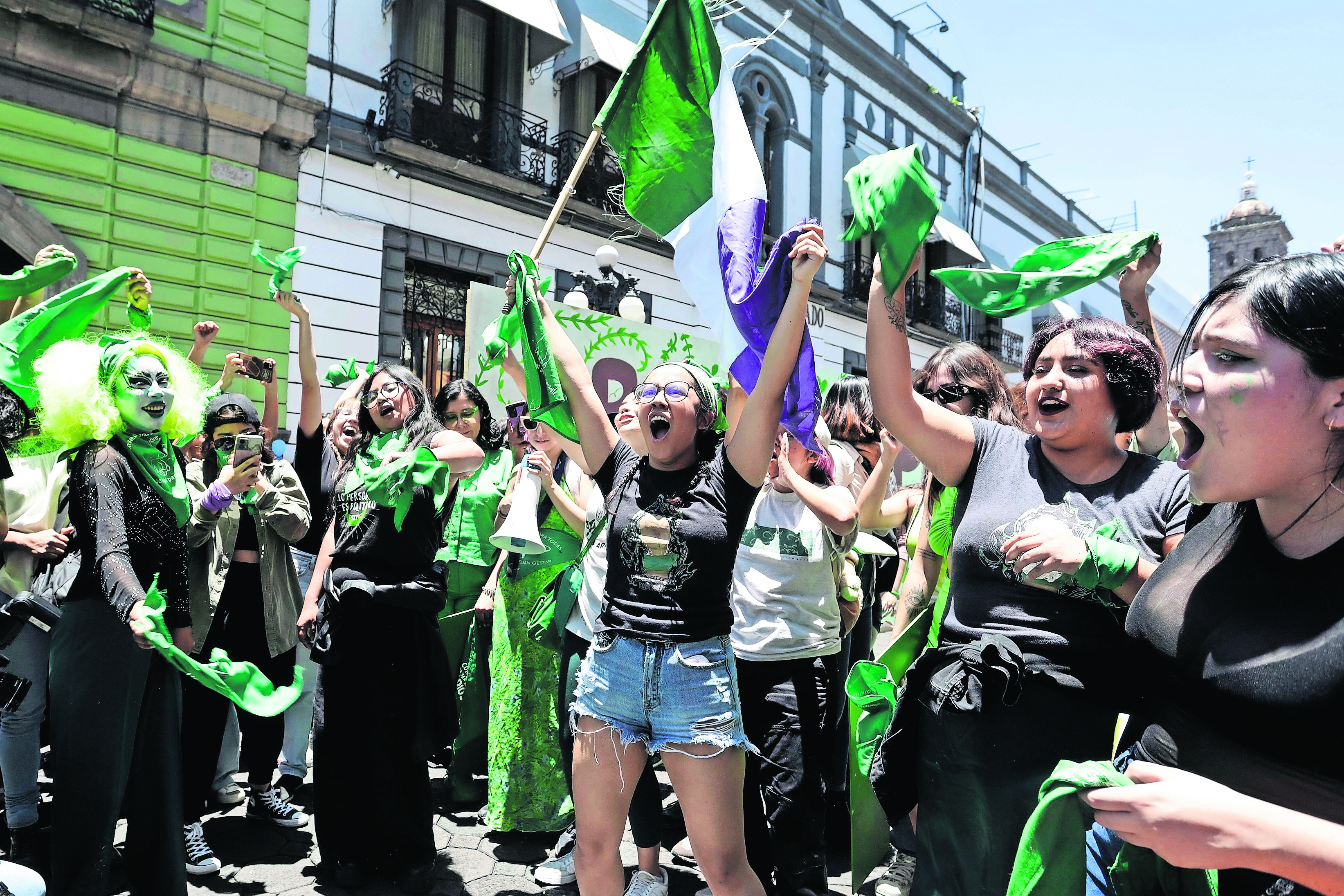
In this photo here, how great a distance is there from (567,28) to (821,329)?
819 centimetres

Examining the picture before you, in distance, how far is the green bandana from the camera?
3.03 m

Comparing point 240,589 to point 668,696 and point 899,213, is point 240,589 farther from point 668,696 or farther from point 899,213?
point 899,213

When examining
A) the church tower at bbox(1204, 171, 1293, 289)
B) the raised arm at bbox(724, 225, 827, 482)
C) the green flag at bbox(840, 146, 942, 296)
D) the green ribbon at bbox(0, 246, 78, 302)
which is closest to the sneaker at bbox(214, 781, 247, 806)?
the green ribbon at bbox(0, 246, 78, 302)

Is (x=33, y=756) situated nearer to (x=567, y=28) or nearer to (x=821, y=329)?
(x=567, y=28)

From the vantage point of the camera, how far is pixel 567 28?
12.1 m

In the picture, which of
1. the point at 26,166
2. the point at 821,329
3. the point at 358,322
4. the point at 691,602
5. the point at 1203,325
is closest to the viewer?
the point at 1203,325

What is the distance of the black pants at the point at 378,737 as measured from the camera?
136 inches

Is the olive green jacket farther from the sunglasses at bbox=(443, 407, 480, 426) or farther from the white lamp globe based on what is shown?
the white lamp globe

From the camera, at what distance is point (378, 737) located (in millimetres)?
3486

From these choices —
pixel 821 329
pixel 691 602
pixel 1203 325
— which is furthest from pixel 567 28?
pixel 1203 325

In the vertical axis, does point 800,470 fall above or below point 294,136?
below

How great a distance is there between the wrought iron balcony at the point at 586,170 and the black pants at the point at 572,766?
9405 mm

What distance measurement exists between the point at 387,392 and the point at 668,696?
6.99 ft

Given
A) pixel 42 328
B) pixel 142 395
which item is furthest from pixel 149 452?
pixel 42 328
